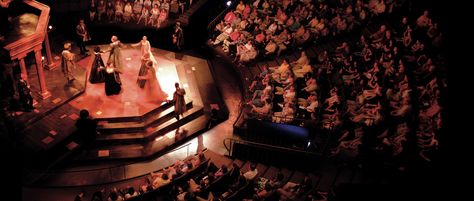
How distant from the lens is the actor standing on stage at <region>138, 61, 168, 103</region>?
16250mm

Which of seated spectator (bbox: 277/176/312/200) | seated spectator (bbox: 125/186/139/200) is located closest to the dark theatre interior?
seated spectator (bbox: 277/176/312/200)

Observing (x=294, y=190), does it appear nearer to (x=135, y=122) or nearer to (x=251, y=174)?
(x=251, y=174)

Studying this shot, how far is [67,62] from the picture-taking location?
52.0 feet

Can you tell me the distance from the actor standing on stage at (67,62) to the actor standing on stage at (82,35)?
191 centimetres

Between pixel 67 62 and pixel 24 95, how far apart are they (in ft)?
6.77

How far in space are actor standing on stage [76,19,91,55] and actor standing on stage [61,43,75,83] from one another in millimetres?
1911

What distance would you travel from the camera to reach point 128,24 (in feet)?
65.3

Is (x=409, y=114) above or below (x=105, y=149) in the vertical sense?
above

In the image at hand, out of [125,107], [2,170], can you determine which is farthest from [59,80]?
[2,170]

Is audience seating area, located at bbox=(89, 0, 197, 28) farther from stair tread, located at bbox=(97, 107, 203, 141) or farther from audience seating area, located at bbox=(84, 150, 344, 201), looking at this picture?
audience seating area, located at bbox=(84, 150, 344, 201)

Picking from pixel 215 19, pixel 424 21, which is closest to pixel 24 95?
pixel 215 19

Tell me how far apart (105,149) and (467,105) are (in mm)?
10422

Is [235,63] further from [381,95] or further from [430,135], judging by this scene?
[430,135]

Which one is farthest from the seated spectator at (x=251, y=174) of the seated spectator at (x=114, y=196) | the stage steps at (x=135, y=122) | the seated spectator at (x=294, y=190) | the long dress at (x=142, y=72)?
the long dress at (x=142, y=72)
